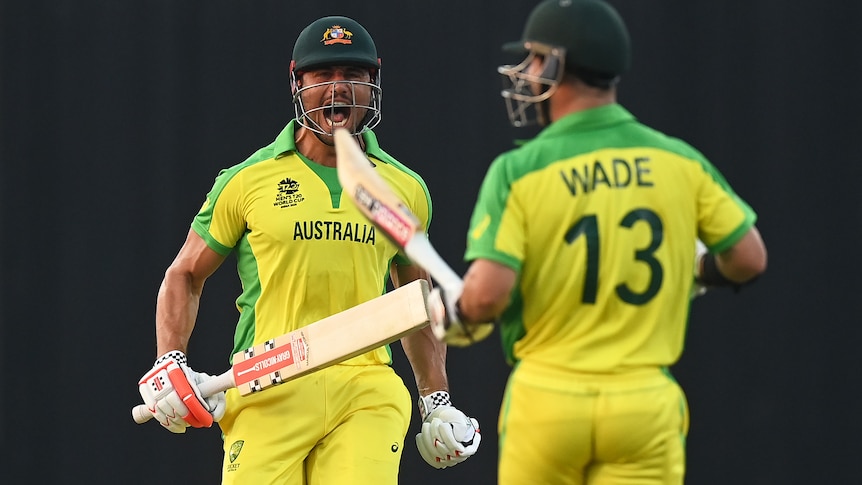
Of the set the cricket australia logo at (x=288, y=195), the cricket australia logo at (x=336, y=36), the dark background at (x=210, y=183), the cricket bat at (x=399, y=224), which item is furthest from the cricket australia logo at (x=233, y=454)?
the dark background at (x=210, y=183)

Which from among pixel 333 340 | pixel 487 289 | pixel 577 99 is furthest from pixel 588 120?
pixel 333 340

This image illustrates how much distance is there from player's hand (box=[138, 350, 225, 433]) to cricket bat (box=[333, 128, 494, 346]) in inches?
27.7

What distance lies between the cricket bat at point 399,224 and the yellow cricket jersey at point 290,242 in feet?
1.68

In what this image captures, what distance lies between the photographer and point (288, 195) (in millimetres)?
3027

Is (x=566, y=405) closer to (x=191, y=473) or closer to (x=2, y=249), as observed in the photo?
(x=191, y=473)

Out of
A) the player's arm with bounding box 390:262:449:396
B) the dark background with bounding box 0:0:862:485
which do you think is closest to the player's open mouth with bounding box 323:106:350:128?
the player's arm with bounding box 390:262:449:396

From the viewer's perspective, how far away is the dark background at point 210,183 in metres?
4.19

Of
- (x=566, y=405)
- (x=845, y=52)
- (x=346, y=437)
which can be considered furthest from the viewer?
(x=845, y=52)

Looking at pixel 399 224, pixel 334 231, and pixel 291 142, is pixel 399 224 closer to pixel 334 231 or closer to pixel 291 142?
pixel 334 231

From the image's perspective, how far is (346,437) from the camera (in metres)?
2.96

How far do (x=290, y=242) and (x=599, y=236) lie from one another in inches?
37.9

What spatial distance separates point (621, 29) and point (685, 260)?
39 centimetres

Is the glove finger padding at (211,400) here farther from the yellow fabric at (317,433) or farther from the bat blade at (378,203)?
the bat blade at (378,203)

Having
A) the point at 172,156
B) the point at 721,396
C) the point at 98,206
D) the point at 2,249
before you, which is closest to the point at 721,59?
the point at 721,396
